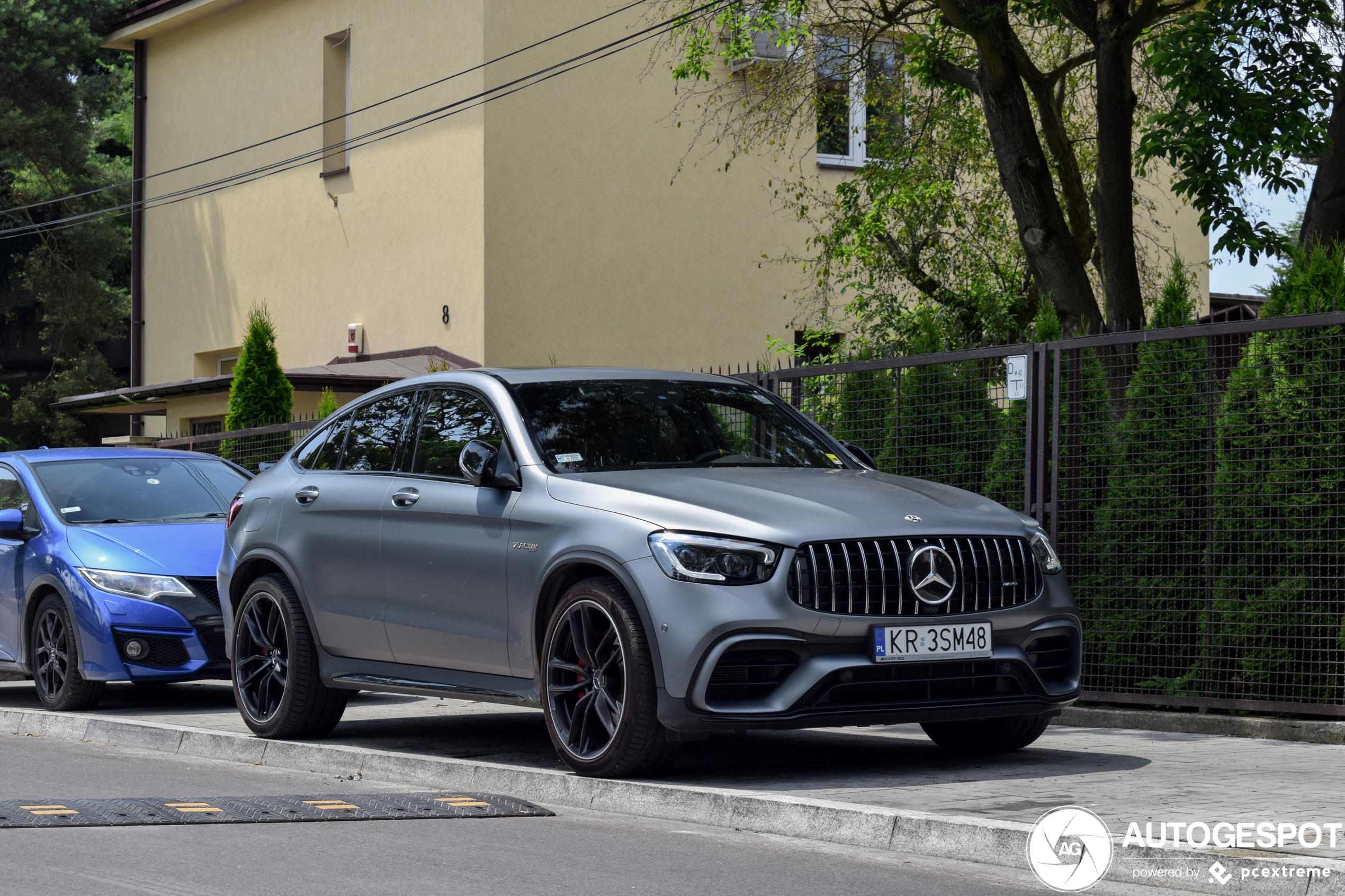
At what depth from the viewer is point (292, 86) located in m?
25.4

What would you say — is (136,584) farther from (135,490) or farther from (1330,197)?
(1330,197)

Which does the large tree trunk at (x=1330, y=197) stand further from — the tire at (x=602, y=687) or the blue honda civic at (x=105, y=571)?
the blue honda civic at (x=105, y=571)

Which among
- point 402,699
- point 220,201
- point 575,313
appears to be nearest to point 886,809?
point 402,699

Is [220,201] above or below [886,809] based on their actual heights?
above

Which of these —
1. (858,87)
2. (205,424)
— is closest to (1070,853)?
(858,87)

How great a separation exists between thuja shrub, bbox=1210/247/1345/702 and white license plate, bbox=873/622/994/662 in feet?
8.98

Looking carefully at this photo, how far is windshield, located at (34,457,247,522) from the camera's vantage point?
11531 mm

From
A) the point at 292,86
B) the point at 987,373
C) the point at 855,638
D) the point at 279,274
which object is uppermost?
the point at 292,86

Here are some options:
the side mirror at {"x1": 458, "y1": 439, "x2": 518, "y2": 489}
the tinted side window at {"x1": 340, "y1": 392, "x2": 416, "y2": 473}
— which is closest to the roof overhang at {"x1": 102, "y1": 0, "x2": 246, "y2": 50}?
the tinted side window at {"x1": 340, "y1": 392, "x2": 416, "y2": 473}

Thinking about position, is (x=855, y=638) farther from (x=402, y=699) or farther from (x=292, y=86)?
(x=292, y=86)

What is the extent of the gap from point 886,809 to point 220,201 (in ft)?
75.7

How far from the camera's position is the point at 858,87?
18.5 metres

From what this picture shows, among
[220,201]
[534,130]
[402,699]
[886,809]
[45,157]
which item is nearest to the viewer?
[886,809]

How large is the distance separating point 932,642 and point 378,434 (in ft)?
10.8
